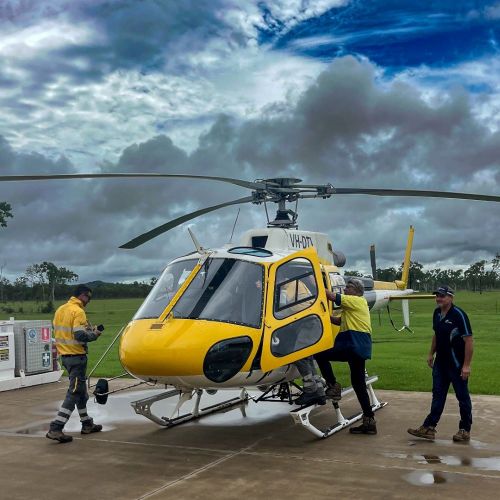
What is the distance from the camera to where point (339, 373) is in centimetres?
1287

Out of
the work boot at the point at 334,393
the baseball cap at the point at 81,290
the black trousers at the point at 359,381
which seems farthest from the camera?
the baseball cap at the point at 81,290

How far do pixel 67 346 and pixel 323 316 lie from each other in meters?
3.11

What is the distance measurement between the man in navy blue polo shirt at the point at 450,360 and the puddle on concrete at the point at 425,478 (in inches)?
51.5

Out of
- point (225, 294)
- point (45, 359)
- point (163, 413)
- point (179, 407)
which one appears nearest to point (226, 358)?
point (225, 294)

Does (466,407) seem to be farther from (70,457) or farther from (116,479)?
(70,457)

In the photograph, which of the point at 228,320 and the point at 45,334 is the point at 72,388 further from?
→ the point at 45,334

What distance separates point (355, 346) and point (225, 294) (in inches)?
74.4

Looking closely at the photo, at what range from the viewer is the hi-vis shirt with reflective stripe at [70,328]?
24.2ft

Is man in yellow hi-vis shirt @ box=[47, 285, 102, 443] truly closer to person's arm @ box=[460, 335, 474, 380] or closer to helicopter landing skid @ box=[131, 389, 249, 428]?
helicopter landing skid @ box=[131, 389, 249, 428]

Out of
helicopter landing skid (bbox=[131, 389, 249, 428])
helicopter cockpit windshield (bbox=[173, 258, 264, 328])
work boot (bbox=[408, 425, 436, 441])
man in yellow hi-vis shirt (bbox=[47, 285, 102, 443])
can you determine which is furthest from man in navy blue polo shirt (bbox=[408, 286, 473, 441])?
man in yellow hi-vis shirt (bbox=[47, 285, 102, 443])

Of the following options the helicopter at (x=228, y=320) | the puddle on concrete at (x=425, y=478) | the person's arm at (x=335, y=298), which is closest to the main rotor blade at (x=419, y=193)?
the helicopter at (x=228, y=320)

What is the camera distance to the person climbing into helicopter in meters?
7.41

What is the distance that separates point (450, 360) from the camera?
6961 millimetres

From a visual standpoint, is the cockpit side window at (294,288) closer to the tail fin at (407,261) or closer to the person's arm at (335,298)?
the person's arm at (335,298)
